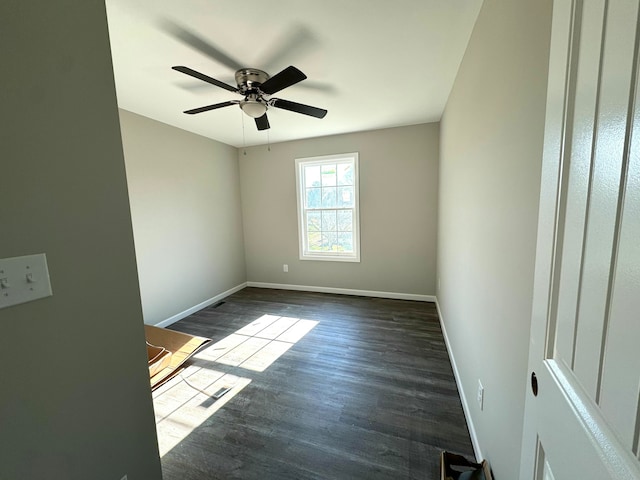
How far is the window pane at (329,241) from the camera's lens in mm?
4271

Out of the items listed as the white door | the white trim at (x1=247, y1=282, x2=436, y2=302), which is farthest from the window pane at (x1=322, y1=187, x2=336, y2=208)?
the white door

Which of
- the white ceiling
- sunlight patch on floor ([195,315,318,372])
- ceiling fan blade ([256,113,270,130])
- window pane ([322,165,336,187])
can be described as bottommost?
sunlight patch on floor ([195,315,318,372])

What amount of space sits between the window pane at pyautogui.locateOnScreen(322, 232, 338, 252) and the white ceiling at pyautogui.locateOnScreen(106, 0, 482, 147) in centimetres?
194

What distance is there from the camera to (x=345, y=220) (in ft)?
13.6

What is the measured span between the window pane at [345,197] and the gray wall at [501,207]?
228cm

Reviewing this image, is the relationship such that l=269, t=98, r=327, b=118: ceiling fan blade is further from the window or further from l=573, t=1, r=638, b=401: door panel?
l=573, t=1, r=638, b=401: door panel

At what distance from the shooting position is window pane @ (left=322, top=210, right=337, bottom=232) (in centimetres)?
421

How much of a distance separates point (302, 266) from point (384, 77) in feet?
9.87

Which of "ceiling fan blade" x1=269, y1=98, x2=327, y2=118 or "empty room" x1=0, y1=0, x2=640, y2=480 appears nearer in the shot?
"empty room" x1=0, y1=0, x2=640, y2=480

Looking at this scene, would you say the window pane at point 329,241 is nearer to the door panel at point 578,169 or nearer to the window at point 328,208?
the window at point 328,208

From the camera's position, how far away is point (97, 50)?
867mm

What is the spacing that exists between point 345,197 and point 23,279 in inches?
145

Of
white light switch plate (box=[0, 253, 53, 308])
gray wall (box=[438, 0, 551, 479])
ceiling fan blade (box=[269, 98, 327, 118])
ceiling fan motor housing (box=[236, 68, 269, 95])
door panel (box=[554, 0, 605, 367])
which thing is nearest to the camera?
door panel (box=[554, 0, 605, 367])

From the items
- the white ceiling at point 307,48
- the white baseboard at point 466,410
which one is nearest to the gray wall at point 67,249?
the white ceiling at point 307,48
